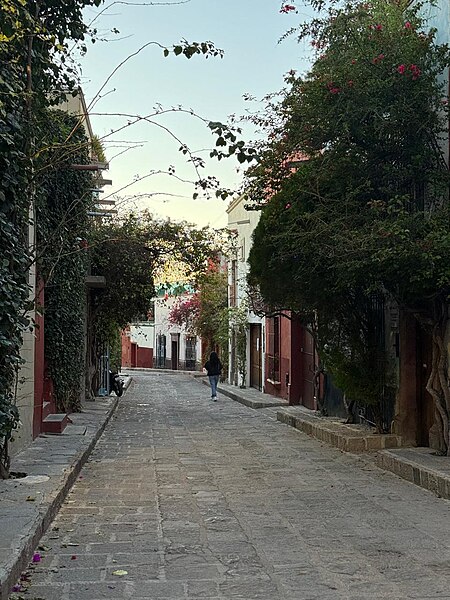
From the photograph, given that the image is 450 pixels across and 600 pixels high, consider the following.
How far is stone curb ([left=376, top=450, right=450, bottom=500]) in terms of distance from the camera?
10844 millimetres

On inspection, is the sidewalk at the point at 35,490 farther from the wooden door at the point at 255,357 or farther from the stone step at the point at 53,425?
the wooden door at the point at 255,357

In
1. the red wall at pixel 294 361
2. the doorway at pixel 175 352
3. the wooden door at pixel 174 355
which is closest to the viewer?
the red wall at pixel 294 361

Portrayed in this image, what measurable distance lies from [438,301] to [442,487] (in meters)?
3.48

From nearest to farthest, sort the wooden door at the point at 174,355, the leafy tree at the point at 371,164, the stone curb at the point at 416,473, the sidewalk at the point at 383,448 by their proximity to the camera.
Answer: the stone curb at the point at 416,473, the sidewalk at the point at 383,448, the leafy tree at the point at 371,164, the wooden door at the point at 174,355

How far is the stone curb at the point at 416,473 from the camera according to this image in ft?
35.6

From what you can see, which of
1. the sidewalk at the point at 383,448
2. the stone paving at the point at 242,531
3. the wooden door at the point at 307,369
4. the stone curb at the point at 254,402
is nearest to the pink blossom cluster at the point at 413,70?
the sidewalk at the point at 383,448

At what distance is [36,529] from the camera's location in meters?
7.96

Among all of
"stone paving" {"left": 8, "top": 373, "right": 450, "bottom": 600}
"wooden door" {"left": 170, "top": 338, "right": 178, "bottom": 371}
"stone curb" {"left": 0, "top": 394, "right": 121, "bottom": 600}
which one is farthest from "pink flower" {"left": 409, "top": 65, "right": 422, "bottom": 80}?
"wooden door" {"left": 170, "top": 338, "right": 178, "bottom": 371}

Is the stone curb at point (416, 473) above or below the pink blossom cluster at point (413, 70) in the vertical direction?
below

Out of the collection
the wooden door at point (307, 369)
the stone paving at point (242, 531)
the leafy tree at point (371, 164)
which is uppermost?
the leafy tree at point (371, 164)

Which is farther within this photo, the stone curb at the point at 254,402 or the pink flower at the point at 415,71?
the stone curb at the point at 254,402

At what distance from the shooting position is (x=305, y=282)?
1494 cm

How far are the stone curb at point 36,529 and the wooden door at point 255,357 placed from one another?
71.4 ft

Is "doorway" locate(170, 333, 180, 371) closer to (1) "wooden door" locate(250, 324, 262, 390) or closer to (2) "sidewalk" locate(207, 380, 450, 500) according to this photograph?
(1) "wooden door" locate(250, 324, 262, 390)
